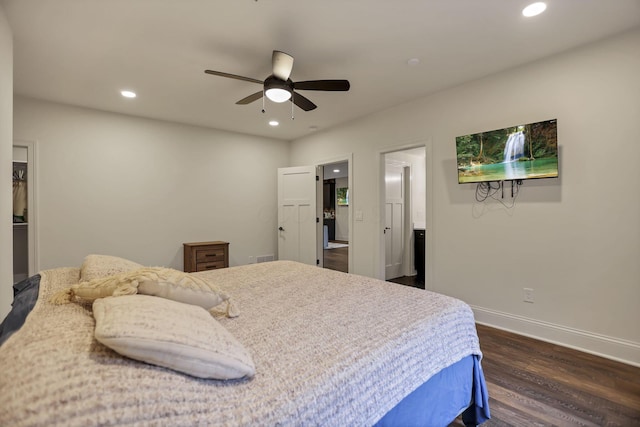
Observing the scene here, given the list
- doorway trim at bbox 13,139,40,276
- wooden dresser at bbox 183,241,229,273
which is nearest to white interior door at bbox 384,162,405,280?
wooden dresser at bbox 183,241,229,273

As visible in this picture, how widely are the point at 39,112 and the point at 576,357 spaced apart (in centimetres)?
606

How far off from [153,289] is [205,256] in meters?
3.37

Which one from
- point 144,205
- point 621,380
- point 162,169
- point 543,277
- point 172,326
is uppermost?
point 162,169

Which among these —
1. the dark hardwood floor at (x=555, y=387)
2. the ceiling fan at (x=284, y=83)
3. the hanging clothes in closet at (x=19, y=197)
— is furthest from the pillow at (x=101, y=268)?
the hanging clothes in closet at (x=19, y=197)

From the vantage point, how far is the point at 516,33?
2293 millimetres

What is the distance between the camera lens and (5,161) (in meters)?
2.05

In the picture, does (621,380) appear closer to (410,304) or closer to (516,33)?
(410,304)

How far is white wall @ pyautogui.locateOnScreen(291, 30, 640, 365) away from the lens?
7.62ft

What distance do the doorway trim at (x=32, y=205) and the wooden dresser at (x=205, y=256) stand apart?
1.66m

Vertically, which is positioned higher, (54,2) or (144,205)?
(54,2)

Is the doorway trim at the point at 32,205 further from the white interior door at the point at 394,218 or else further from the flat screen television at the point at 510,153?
the flat screen television at the point at 510,153

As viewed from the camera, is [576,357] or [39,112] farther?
[39,112]

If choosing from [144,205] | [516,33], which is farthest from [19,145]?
[516,33]

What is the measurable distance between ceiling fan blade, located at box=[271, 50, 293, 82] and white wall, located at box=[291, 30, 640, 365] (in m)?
1.92
